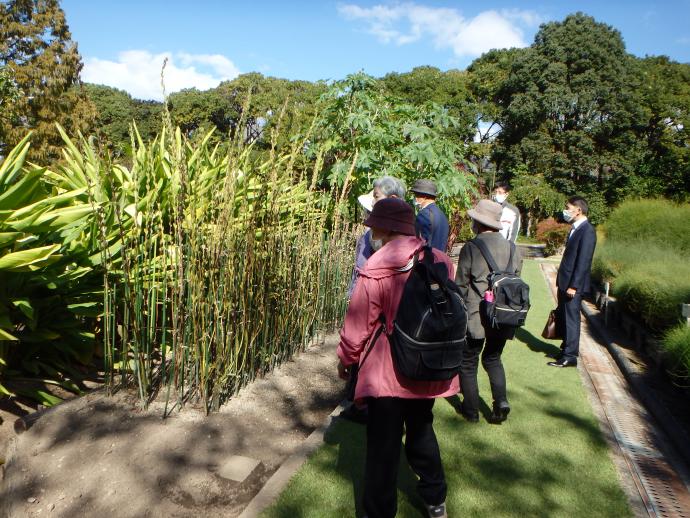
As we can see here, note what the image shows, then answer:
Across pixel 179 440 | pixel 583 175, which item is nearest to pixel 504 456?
pixel 179 440

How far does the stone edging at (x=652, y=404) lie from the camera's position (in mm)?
4109

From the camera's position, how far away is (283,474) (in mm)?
3146

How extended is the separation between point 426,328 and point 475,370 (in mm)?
1908

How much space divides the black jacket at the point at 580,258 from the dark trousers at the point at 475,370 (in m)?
2.32

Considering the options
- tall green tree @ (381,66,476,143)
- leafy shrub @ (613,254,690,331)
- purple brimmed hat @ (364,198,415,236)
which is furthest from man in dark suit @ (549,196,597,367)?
tall green tree @ (381,66,476,143)

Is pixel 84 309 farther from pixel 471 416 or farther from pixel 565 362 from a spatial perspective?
pixel 565 362

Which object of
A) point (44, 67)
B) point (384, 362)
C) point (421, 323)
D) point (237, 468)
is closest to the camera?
point (421, 323)

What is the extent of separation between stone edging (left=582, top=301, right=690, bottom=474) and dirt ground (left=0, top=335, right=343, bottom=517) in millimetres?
2682

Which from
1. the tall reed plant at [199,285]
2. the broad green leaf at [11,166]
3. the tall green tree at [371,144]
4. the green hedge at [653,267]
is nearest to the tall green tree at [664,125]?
the green hedge at [653,267]

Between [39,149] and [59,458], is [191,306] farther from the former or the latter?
[39,149]

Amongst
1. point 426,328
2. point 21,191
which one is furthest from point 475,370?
point 21,191

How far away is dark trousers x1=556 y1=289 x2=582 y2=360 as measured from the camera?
596 cm

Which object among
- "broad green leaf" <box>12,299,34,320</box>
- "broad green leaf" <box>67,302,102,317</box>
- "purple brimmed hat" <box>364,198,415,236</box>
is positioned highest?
"purple brimmed hat" <box>364,198,415,236</box>

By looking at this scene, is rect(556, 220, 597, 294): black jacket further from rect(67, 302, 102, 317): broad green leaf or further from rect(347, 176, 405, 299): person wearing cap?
rect(67, 302, 102, 317): broad green leaf
